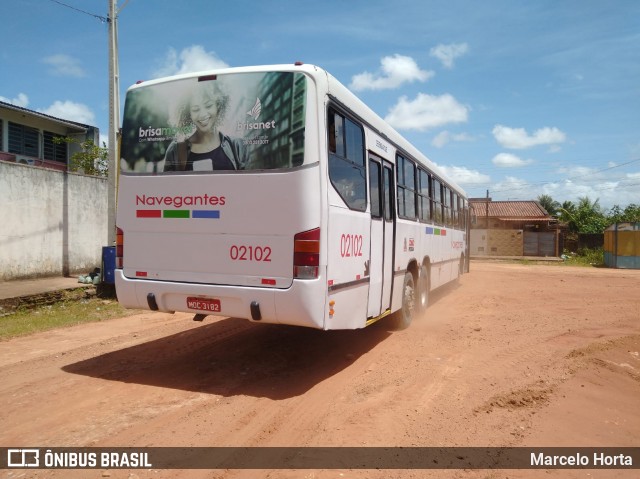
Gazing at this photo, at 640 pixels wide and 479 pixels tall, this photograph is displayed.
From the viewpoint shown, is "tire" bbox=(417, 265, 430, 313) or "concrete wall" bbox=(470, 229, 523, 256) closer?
"tire" bbox=(417, 265, 430, 313)

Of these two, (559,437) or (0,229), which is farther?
(0,229)

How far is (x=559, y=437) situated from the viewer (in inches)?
171

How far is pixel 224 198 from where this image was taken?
17.7 feet

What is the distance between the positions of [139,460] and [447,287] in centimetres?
1312

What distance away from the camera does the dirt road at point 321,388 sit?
13.9 feet

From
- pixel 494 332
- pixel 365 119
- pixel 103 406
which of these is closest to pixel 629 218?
pixel 494 332

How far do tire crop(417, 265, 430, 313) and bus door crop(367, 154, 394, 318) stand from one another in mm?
2167

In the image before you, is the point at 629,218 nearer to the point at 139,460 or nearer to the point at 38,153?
the point at 38,153

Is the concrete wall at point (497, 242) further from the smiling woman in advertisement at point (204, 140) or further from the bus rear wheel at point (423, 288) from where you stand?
the smiling woman in advertisement at point (204, 140)

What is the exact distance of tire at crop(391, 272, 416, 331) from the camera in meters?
8.40

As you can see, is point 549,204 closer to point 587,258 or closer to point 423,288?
point 587,258

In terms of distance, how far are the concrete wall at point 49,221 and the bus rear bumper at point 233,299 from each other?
7.48 metres

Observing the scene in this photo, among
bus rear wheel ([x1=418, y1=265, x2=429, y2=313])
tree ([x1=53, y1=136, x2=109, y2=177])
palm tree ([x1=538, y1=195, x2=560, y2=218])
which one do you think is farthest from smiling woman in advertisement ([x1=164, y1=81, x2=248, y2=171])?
palm tree ([x1=538, y1=195, x2=560, y2=218])

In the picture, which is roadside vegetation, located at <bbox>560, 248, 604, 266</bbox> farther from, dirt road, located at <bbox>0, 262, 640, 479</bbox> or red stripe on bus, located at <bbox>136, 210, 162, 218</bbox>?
red stripe on bus, located at <bbox>136, 210, 162, 218</bbox>
